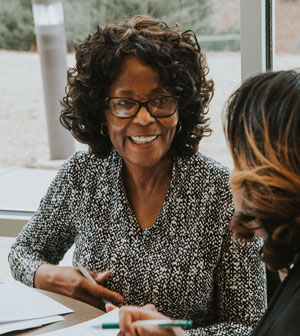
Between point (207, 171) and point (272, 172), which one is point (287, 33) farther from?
point (272, 172)

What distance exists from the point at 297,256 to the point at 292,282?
0.05m

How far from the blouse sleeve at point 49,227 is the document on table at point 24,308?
0.20 metres

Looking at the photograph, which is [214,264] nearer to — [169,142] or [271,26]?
[169,142]

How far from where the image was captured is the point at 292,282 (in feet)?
3.40

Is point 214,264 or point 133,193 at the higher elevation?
point 133,193

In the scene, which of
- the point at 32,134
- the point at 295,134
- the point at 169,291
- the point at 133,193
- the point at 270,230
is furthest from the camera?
→ the point at 32,134

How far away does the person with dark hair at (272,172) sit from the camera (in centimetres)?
95

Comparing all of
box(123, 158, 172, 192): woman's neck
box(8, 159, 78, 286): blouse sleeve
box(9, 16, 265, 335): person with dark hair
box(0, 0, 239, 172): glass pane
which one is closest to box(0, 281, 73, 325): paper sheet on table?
box(9, 16, 265, 335): person with dark hair

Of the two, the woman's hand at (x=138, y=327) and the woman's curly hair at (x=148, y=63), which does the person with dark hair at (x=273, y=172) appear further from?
the woman's curly hair at (x=148, y=63)

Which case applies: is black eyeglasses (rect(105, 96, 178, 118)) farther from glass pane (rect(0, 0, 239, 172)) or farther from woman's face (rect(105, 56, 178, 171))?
glass pane (rect(0, 0, 239, 172))

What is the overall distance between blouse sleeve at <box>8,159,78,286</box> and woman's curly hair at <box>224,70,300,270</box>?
867 millimetres

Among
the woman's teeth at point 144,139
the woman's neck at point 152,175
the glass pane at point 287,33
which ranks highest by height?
the glass pane at point 287,33

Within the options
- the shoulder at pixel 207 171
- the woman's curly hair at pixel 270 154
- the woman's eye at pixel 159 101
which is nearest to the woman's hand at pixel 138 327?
the woman's curly hair at pixel 270 154

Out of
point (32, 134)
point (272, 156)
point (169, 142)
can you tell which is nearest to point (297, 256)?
point (272, 156)
